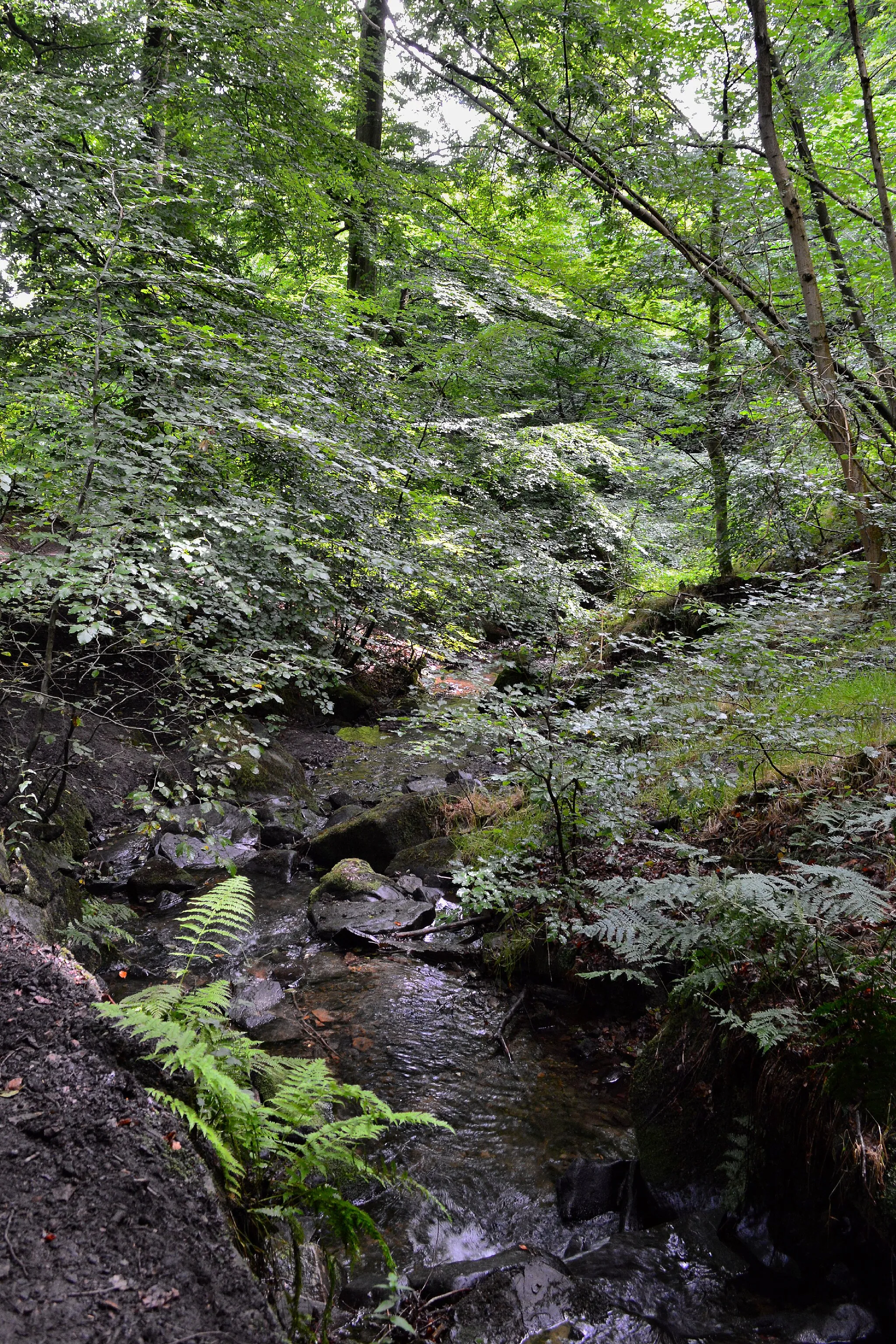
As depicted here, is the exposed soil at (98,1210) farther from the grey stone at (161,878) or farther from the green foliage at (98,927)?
the grey stone at (161,878)

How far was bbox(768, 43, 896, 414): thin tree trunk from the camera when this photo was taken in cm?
542

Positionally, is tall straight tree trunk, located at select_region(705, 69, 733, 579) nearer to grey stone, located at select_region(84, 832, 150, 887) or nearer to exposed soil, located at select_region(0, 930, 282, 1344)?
exposed soil, located at select_region(0, 930, 282, 1344)

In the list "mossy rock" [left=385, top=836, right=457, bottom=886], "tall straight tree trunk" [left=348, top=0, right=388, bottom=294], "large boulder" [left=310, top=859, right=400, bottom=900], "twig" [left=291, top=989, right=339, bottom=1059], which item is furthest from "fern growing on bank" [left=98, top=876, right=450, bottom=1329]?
"tall straight tree trunk" [left=348, top=0, right=388, bottom=294]

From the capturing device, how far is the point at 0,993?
245 centimetres

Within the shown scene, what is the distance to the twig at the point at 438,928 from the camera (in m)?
6.14

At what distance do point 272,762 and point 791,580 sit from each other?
22.2 feet

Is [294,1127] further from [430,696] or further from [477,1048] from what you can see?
[430,696]

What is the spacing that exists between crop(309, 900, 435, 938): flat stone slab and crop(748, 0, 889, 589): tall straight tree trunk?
4.94 metres

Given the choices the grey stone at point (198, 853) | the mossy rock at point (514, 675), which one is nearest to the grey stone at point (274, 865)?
the grey stone at point (198, 853)

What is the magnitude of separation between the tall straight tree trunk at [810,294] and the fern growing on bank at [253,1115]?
201 inches

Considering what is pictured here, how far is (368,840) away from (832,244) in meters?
7.38

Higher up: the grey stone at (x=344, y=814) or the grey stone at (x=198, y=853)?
the grey stone at (x=344, y=814)

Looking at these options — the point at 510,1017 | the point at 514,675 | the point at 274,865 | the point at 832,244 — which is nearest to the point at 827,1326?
the point at 510,1017

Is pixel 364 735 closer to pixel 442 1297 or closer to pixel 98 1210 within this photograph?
pixel 442 1297
